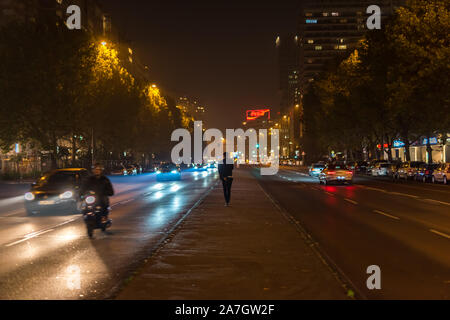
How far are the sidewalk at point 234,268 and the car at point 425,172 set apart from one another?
36.2 meters

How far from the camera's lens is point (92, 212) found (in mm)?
13172

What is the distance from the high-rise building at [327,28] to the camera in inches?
7343

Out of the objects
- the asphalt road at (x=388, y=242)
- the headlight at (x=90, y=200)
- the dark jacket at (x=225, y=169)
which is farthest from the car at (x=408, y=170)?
the headlight at (x=90, y=200)

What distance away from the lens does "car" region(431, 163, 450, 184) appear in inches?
1674

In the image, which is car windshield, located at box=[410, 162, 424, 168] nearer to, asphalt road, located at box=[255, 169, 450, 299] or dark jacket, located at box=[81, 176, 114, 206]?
asphalt road, located at box=[255, 169, 450, 299]

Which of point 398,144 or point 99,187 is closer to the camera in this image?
point 99,187

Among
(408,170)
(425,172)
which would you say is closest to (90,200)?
(425,172)

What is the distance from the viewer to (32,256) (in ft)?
34.9

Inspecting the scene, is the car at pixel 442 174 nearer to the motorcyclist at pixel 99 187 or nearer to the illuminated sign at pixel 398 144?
the motorcyclist at pixel 99 187

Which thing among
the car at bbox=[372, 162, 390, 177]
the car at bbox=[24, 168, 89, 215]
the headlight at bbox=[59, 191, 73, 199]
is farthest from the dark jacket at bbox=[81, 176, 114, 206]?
the car at bbox=[372, 162, 390, 177]

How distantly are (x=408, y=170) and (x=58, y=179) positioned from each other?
39730 millimetres

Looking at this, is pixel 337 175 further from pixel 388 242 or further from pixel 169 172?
pixel 388 242

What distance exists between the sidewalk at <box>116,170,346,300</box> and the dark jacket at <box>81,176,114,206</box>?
202 cm
